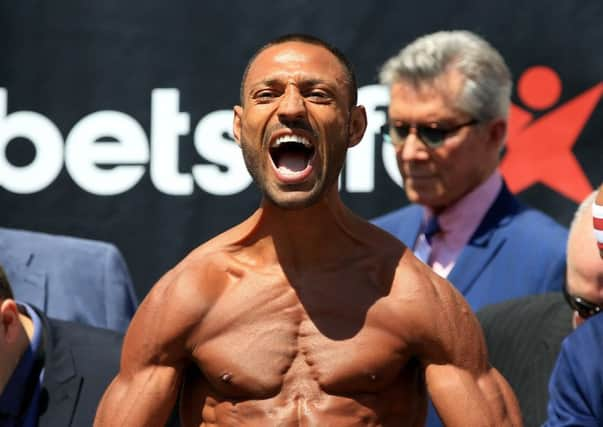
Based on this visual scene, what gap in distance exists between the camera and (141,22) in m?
4.98

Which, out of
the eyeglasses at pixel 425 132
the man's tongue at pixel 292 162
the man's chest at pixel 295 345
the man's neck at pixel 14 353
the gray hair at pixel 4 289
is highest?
the man's tongue at pixel 292 162

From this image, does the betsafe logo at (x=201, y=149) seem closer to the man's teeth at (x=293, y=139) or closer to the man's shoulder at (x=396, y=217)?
the man's shoulder at (x=396, y=217)

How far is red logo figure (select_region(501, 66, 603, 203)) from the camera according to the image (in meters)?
4.82

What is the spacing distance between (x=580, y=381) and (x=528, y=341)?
0.75 metres

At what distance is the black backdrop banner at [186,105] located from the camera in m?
4.84

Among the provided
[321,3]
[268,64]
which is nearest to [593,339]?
[268,64]

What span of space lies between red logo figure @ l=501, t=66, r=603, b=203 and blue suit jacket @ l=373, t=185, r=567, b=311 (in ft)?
0.73

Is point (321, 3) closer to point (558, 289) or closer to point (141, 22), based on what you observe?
point (141, 22)

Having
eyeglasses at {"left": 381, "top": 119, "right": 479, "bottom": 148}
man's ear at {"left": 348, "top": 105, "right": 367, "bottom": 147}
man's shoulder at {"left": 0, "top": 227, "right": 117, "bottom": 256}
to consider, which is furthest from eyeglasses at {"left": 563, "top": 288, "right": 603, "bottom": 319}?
man's shoulder at {"left": 0, "top": 227, "right": 117, "bottom": 256}

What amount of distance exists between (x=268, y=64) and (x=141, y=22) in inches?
79.3

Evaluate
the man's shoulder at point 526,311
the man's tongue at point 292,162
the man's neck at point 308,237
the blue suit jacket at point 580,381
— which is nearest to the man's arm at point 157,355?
the man's neck at point 308,237

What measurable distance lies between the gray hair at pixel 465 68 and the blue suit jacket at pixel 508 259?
0.26m

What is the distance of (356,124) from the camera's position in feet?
10.1

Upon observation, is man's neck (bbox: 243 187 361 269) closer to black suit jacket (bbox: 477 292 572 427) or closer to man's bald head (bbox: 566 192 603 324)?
man's bald head (bbox: 566 192 603 324)
